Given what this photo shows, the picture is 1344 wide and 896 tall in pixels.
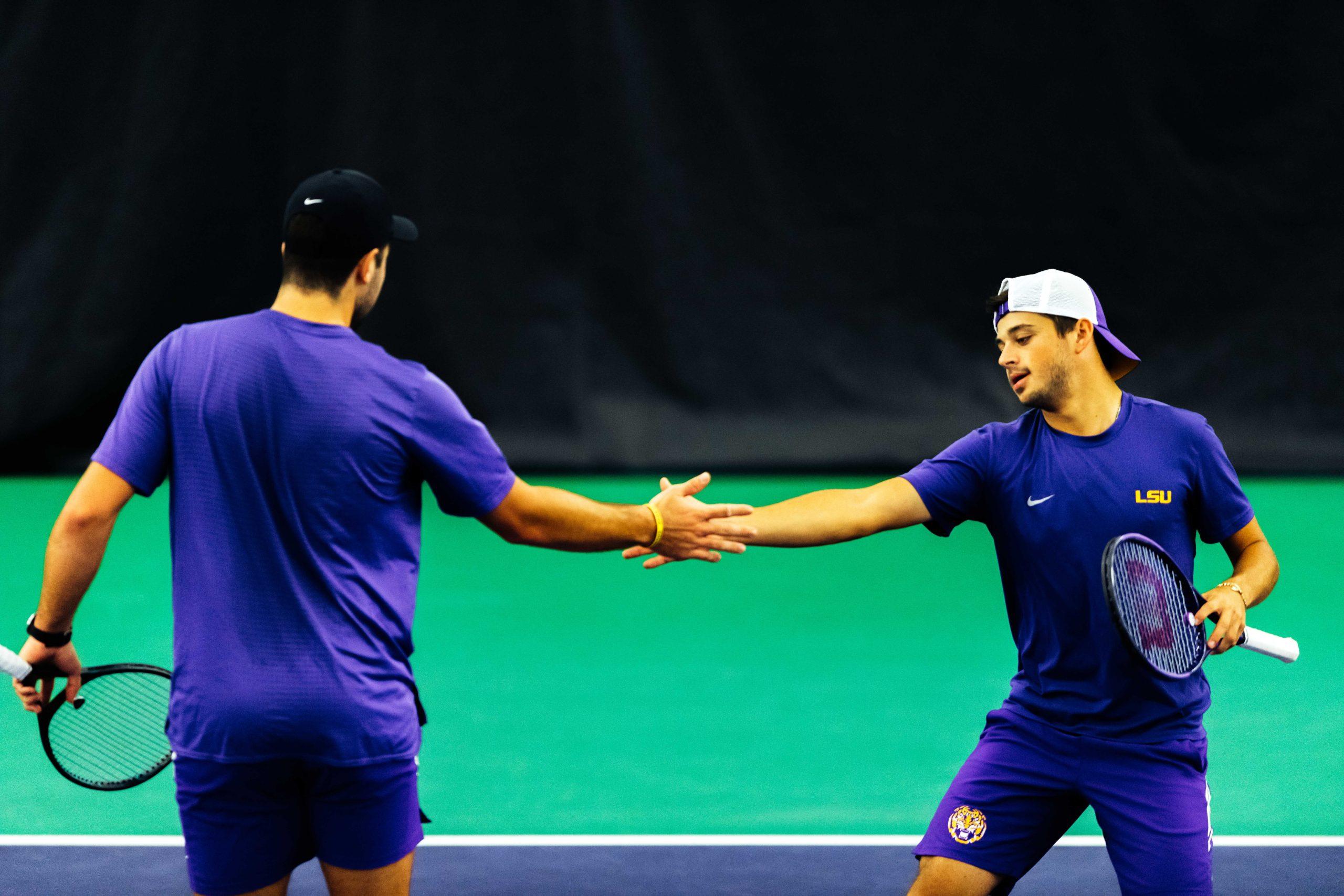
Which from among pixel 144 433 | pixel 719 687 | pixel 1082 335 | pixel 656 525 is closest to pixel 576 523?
pixel 656 525

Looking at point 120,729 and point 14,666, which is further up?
point 14,666

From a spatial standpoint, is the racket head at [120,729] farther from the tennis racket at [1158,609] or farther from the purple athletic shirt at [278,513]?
the tennis racket at [1158,609]

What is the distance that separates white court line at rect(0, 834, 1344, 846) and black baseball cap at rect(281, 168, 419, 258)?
84.5 inches

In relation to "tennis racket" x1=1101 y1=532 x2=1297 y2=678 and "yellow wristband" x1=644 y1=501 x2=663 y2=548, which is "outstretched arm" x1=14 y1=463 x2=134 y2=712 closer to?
"yellow wristband" x1=644 y1=501 x2=663 y2=548

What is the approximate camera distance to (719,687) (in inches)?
223

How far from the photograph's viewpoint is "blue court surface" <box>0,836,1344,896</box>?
3861 millimetres

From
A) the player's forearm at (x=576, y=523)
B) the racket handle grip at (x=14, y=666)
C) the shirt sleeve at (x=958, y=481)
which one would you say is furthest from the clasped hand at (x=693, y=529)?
the racket handle grip at (x=14, y=666)

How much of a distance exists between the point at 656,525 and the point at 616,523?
20cm

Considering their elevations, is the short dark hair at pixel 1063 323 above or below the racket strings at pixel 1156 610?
above

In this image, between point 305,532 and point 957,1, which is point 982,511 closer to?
point 305,532

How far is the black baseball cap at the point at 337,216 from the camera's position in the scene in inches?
98.7

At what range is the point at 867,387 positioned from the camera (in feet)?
35.9

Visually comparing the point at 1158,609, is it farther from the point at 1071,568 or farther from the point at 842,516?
the point at 842,516

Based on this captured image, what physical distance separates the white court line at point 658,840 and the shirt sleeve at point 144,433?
2.01 metres
